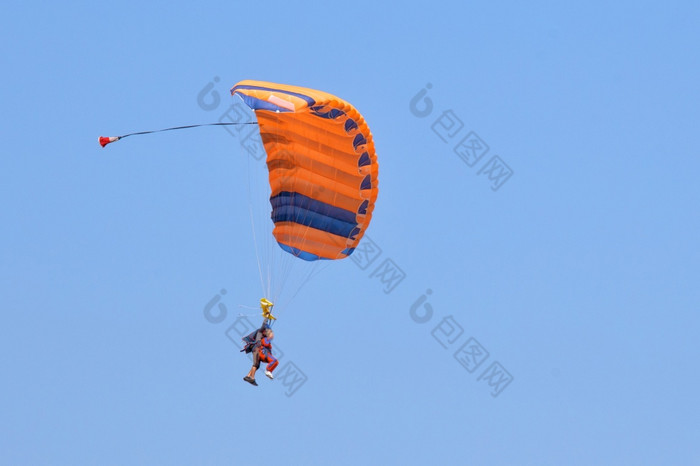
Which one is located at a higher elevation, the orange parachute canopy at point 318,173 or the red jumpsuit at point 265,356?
the orange parachute canopy at point 318,173

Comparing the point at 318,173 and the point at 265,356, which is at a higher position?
the point at 318,173

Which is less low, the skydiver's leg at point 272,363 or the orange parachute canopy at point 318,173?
the orange parachute canopy at point 318,173

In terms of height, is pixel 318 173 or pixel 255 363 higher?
pixel 318 173

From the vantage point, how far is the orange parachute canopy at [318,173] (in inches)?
1405

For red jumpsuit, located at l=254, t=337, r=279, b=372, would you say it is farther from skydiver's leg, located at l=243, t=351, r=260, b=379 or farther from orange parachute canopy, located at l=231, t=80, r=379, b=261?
orange parachute canopy, located at l=231, t=80, r=379, b=261

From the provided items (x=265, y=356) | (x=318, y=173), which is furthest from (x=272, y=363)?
(x=318, y=173)

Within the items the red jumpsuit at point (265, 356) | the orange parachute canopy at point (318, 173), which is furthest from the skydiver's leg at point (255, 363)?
the orange parachute canopy at point (318, 173)

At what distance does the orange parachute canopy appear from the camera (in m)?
35.7

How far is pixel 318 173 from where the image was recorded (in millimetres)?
37094

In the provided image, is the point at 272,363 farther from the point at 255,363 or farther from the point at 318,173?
the point at 318,173

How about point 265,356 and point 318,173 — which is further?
point 318,173

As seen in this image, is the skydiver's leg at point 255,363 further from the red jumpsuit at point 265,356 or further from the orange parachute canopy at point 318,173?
the orange parachute canopy at point 318,173

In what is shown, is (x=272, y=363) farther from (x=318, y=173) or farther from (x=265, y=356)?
(x=318, y=173)

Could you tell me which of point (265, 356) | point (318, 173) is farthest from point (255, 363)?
point (318, 173)
